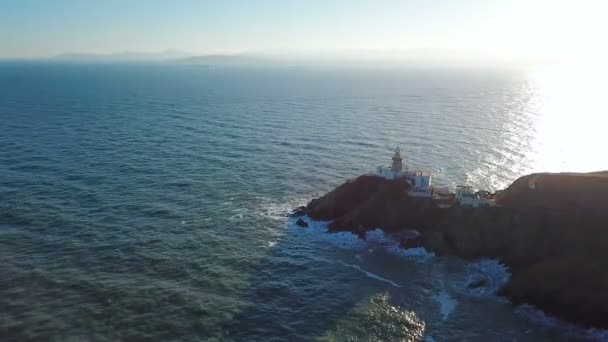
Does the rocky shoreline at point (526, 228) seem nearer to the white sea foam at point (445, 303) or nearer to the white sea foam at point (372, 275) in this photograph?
the white sea foam at point (445, 303)

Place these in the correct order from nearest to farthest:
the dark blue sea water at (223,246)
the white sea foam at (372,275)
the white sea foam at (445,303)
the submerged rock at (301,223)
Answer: the dark blue sea water at (223,246), the white sea foam at (445,303), the white sea foam at (372,275), the submerged rock at (301,223)

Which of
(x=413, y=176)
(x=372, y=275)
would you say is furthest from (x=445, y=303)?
(x=413, y=176)

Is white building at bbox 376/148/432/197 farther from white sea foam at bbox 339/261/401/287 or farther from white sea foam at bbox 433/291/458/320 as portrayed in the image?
white sea foam at bbox 433/291/458/320

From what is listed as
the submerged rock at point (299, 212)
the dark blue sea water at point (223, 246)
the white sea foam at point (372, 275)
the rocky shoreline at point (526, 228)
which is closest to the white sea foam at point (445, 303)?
the dark blue sea water at point (223, 246)

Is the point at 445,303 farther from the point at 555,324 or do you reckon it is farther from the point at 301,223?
the point at 301,223

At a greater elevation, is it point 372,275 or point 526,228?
point 526,228

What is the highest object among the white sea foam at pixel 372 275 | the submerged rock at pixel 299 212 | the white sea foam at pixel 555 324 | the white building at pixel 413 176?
the white building at pixel 413 176

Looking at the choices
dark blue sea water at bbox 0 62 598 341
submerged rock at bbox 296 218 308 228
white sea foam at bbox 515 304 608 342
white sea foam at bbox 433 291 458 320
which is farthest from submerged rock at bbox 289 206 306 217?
white sea foam at bbox 515 304 608 342
